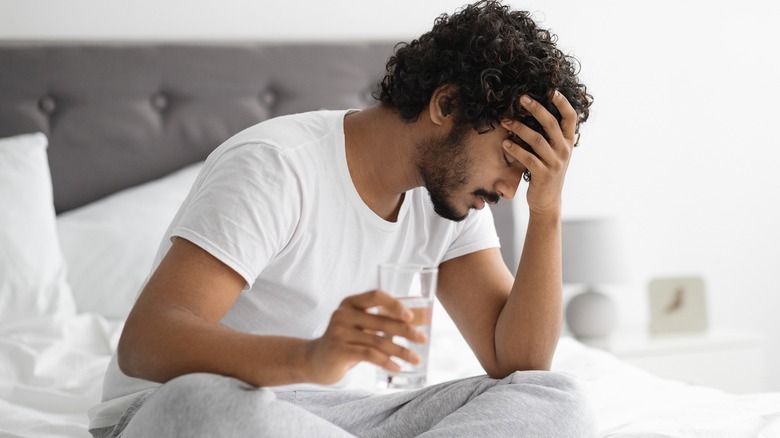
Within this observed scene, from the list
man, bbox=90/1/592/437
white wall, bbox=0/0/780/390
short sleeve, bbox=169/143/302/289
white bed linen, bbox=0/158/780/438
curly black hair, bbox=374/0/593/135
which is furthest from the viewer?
white wall, bbox=0/0/780/390

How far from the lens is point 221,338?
3.52ft

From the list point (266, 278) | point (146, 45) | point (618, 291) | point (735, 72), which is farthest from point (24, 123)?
point (735, 72)

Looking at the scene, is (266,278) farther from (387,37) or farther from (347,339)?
(387,37)

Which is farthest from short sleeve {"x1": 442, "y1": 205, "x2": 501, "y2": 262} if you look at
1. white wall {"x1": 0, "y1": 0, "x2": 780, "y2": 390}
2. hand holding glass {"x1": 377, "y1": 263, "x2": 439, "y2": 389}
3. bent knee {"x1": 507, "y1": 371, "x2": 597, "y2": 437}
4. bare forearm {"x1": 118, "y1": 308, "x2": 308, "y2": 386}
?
white wall {"x1": 0, "y1": 0, "x2": 780, "y2": 390}

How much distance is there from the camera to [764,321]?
3.27m

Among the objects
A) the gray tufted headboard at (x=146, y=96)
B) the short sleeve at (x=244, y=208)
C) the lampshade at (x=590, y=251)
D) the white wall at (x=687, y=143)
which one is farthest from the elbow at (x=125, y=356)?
the white wall at (x=687, y=143)

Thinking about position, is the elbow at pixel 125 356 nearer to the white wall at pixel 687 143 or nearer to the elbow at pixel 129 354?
the elbow at pixel 129 354

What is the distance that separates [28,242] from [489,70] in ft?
4.20

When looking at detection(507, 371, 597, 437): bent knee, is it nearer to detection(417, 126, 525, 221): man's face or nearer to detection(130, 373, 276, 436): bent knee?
detection(417, 126, 525, 221): man's face

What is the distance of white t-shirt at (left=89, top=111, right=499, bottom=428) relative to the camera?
1202mm

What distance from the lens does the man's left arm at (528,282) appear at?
4.53 feet

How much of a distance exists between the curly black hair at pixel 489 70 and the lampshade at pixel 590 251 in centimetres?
133

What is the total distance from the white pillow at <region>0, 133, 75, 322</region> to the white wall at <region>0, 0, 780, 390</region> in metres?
1.37

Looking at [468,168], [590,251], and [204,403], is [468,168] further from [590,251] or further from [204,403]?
[590,251]
